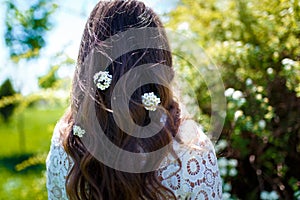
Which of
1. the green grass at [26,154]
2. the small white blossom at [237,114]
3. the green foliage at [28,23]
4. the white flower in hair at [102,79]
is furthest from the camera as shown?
the green foliage at [28,23]

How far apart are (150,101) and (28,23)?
211cm

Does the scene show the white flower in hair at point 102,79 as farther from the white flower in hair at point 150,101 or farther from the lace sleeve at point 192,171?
the lace sleeve at point 192,171

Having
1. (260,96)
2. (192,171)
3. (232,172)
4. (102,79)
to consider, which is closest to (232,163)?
(232,172)

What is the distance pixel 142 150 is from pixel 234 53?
1.31 metres

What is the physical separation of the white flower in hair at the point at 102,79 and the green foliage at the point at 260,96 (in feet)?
3.67

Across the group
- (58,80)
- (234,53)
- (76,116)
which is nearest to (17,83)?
(58,80)

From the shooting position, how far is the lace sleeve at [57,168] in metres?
1.77

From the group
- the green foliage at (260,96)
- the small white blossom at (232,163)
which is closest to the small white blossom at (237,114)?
the green foliage at (260,96)

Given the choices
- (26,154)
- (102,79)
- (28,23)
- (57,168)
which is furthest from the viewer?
(26,154)

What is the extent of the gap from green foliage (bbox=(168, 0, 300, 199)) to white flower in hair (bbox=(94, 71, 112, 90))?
1.12m

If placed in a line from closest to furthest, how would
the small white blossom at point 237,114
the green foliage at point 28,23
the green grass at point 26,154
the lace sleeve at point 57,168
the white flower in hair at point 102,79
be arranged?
the white flower in hair at point 102,79
the lace sleeve at point 57,168
the small white blossom at point 237,114
the green grass at point 26,154
the green foliage at point 28,23

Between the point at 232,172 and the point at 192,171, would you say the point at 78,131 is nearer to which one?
the point at 192,171

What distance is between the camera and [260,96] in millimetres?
2604

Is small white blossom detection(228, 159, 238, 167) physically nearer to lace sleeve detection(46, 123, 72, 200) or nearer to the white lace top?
the white lace top
